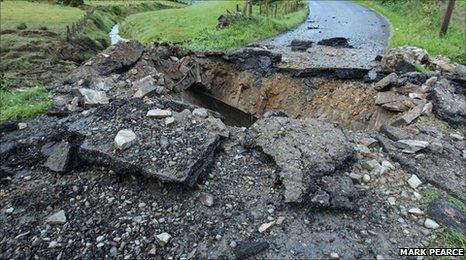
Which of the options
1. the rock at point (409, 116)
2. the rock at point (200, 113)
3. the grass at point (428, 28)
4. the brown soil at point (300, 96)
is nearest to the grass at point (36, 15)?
the brown soil at point (300, 96)

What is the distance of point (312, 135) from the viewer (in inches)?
236

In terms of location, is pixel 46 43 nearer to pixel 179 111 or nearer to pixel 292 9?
pixel 179 111

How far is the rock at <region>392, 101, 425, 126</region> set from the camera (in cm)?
737

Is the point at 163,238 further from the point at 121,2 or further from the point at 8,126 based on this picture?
the point at 121,2

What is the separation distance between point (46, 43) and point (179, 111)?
41.1 ft

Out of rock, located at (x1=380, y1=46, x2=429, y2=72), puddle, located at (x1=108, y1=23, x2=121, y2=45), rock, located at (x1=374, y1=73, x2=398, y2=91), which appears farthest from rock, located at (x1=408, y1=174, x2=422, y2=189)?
puddle, located at (x1=108, y1=23, x2=121, y2=45)

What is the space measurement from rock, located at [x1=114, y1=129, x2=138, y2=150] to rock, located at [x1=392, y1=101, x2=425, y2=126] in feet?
16.9

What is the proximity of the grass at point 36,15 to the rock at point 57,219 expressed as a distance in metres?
16.8

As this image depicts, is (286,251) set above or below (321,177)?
below

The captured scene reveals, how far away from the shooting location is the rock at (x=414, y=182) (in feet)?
17.7

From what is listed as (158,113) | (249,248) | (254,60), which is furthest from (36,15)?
(249,248)

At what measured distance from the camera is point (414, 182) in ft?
17.8

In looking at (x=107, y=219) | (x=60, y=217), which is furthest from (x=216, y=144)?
(x=60, y=217)

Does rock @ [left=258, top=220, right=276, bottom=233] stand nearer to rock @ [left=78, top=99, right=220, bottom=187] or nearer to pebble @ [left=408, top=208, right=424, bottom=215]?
rock @ [left=78, top=99, right=220, bottom=187]
